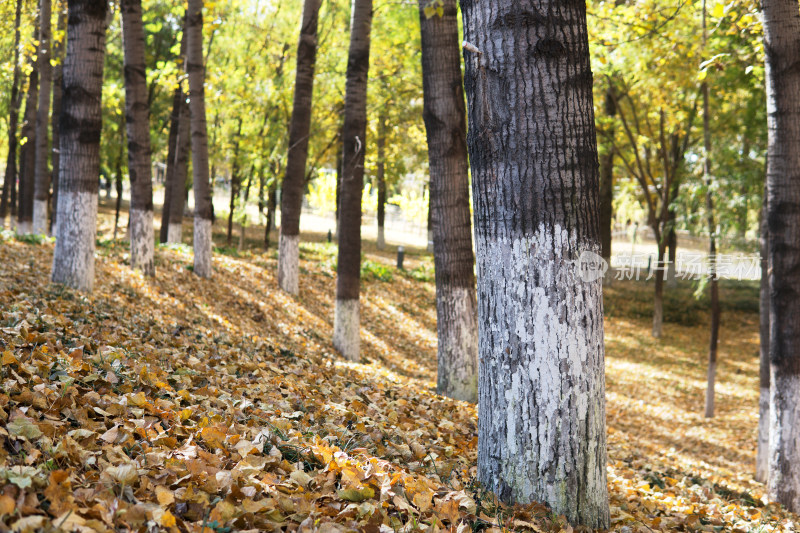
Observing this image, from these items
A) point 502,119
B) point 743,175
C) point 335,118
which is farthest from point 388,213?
point 502,119

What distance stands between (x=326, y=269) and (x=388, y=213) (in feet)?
105

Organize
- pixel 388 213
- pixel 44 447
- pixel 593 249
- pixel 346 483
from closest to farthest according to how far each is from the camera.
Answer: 1. pixel 44 447
2. pixel 346 483
3. pixel 593 249
4. pixel 388 213

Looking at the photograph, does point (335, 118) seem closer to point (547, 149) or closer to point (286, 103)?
point (286, 103)

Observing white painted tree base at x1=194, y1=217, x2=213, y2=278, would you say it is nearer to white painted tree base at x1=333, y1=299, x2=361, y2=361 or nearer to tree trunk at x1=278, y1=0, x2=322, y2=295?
tree trunk at x1=278, y1=0, x2=322, y2=295

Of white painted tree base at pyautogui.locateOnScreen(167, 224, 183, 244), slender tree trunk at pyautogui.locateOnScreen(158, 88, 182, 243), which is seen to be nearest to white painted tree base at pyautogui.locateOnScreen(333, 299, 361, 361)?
white painted tree base at pyautogui.locateOnScreen(167, 224, 183, 244)

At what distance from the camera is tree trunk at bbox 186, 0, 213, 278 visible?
37.5ft

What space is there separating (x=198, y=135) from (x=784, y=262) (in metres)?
10.1

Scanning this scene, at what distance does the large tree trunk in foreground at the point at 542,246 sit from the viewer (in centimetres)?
298

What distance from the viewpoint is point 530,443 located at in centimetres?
307

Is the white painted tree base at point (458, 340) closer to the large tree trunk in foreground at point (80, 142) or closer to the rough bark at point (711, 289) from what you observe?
the large tree trunk in foreground at point (80, 142)

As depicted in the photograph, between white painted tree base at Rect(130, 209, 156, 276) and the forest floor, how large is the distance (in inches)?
11.1

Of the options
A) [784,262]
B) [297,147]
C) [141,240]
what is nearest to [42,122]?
[141,240]

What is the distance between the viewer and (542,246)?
298cm

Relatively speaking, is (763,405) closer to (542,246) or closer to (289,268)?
(542,246)
